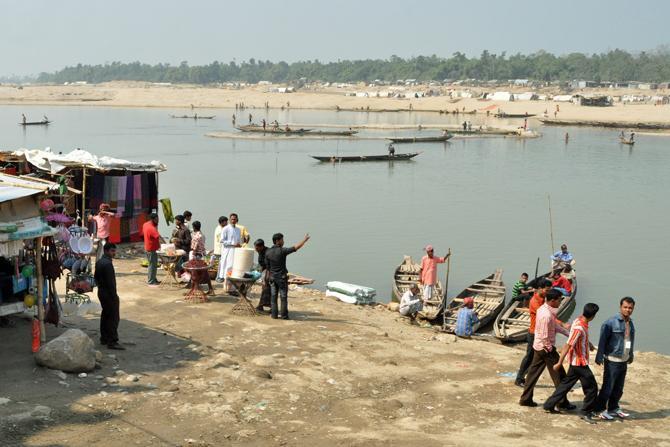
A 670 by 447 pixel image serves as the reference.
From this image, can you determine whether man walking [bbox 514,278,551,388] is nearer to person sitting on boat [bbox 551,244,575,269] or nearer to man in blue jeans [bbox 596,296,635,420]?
man in blue jeans [bbox 596,296,635,420]

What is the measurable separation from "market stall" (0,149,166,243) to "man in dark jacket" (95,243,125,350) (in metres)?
6.95

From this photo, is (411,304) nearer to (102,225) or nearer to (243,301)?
(243,301)

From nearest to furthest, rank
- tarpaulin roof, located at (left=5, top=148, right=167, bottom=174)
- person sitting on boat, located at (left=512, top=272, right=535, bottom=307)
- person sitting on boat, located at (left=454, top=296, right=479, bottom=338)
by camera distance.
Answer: person sitting on boat, located at (left=454, top=296, right=479, bottom=338), person sitting on boat, located at (left=512, top=272, right=535, bottom=307), tarpaulin roof, located at (left=5, top=148, right=167, bottom=174)

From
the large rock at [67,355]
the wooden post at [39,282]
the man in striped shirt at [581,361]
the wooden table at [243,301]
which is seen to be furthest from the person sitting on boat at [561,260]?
the wooden post at [39,282]

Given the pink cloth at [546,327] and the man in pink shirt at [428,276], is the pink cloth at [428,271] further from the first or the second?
the pink cloth at [546,327]

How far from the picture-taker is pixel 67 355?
8.46 m

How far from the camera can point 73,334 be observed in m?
8.70

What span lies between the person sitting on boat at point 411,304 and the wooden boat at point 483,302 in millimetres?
559

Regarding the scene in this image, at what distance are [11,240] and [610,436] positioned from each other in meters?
6.66

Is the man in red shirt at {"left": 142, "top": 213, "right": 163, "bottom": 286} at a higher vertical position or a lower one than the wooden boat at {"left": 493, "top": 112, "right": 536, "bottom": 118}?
lower

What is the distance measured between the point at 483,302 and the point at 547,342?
26.0ft

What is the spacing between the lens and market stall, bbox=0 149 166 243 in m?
16.3

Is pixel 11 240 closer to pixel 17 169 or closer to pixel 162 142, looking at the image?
pixel 17 169

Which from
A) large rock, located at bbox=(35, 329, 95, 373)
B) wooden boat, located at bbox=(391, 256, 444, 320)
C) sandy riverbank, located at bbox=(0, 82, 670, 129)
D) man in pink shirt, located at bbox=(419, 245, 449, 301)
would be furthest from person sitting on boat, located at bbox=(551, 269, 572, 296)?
sandy riverbank, located at bbox=(0, 82, 670, 129)
